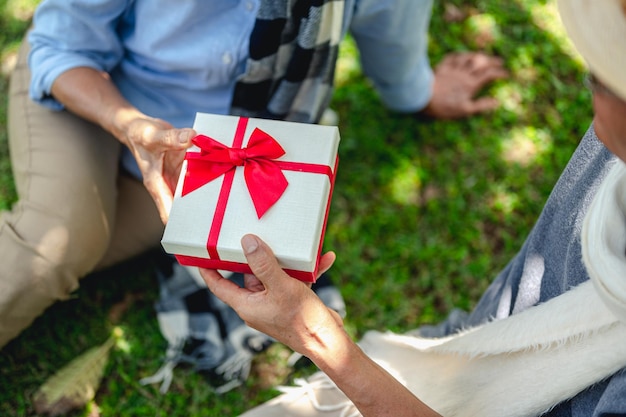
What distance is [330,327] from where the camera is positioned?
120 centimetres

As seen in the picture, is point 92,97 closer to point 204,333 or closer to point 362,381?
point 204,333

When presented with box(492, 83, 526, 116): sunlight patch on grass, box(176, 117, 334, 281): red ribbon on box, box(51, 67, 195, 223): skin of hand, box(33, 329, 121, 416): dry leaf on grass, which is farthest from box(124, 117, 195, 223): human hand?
box(492, 83, 526, 116): sunlight patch on grass

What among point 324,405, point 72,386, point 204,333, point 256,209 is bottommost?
point 72,386

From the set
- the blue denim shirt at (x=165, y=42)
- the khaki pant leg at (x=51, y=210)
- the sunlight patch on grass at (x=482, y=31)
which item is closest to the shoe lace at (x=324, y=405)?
the khaki pant leg at (x=51, y=210)

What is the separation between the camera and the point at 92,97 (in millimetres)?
1614

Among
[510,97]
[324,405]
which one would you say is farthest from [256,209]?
[510,97]

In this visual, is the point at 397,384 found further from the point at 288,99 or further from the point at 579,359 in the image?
the point at 288,99

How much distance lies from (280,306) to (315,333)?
91mm

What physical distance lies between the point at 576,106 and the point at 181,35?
172cm

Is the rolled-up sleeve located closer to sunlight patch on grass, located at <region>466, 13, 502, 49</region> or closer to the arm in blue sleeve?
the arm in blue sleeve

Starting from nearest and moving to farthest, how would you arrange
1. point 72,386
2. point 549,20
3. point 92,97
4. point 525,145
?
point 92,97 < point 72,386 < point 525,145 < point 549,20

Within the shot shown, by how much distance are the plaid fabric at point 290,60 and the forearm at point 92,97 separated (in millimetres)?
329

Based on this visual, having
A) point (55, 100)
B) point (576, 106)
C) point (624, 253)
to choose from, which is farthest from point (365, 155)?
point (624, 253)

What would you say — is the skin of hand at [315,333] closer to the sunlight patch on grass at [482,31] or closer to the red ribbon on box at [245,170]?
the red ribbon on box at [245,170]
